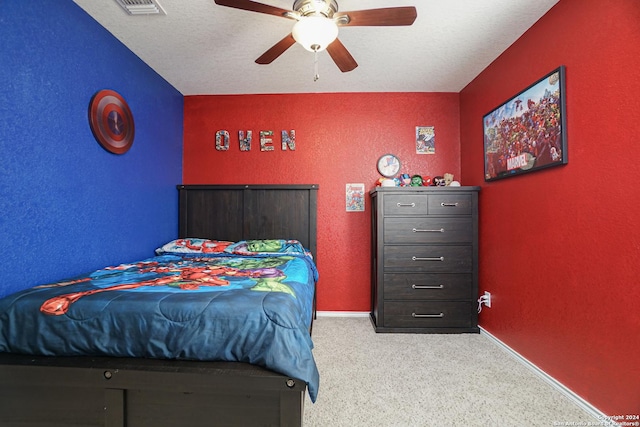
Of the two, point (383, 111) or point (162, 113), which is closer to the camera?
point (162, 113)

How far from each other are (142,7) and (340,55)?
1.34 metres

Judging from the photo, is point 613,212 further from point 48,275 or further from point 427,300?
point 48,275

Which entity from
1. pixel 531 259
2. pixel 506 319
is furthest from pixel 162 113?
pixel 506 319

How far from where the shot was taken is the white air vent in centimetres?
185

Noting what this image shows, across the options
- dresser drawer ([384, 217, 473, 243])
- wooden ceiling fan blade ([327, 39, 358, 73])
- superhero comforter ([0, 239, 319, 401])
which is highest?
wooden ceiling fan blade ([327, 39, 358, 73])

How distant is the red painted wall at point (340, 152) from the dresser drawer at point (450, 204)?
0.57 metres

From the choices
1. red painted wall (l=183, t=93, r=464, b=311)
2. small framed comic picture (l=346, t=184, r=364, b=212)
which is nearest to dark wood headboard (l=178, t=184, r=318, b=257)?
red painted wall (l=183, t=93, r=464, b=311)

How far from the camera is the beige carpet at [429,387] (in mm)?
1541

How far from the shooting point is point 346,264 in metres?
3.22

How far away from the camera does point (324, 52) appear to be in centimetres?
240

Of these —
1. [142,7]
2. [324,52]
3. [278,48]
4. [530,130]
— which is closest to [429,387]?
[530,130]

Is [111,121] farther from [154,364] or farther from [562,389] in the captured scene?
[562,389]

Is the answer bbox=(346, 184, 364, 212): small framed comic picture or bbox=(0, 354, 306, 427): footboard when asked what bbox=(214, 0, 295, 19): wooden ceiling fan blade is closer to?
bbox=(0, 354, 306, 427): footboard

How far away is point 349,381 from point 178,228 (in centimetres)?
237
